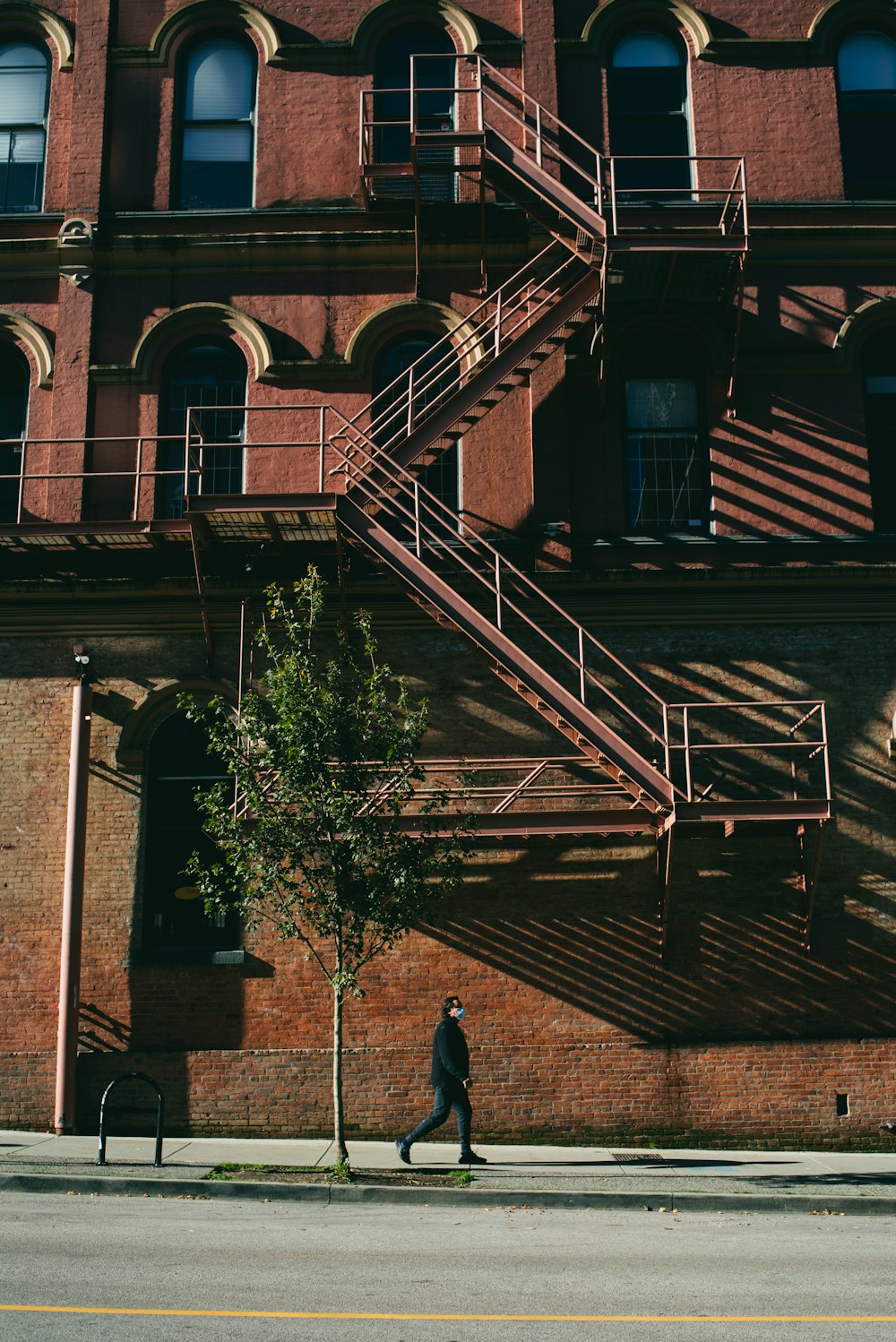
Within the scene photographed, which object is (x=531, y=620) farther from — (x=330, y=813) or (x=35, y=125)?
(x=35, y=125)

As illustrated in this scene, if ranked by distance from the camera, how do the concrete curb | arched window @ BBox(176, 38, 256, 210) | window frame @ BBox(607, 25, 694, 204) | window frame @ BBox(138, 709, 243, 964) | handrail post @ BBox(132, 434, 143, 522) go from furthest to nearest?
1. arched window @ BBox(176, 38, 256, 210)
2. window frame @ BBox(607, 25, 694, 204)
3. handrail post @ BBox(132, 434, 143, 522)
4. window frame @ BBox(138, 709, 243, 964)
5. the concrete curb

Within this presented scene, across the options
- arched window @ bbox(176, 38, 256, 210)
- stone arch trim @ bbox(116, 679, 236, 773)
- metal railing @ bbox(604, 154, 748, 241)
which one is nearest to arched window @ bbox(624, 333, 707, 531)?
metal railing @ bbox(604, 154, 748, 241)

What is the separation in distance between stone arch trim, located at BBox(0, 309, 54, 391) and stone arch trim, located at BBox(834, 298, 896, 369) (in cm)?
998

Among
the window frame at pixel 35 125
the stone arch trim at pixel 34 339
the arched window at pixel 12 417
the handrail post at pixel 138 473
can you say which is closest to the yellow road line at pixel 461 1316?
the handrail post at pixel 138 473

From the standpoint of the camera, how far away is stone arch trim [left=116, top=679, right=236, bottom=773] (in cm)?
1485

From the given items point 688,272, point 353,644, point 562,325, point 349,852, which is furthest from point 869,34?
point 349,852

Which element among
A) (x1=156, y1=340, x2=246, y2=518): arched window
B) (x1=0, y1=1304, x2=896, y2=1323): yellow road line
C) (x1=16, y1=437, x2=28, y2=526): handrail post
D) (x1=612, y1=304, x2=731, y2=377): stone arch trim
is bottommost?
(x1=0, y1=1304, x2=896, y2=1323): yellow road line

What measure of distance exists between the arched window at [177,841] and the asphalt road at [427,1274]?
172 inches

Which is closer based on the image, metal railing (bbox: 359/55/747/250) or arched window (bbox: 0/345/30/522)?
metal railing (bbox: 359/55/747/250)

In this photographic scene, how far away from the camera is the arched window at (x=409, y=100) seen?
1655 cm

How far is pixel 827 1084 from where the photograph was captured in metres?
13.9

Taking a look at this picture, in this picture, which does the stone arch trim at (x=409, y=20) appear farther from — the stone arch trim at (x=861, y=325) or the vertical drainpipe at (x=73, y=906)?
the vertical drainpipe at (x=73, y=906)

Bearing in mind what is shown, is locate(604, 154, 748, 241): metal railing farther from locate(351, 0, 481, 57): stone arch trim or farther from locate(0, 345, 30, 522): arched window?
locate(0, 345, 30, 522): arched window

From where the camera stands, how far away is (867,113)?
1702 centimetres
